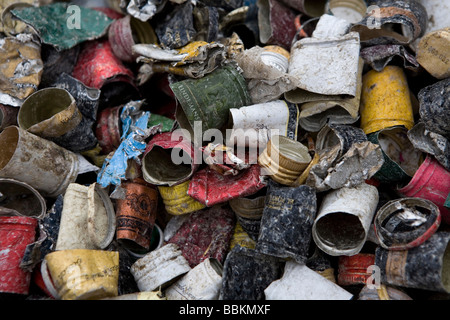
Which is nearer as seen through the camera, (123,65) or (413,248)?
(413,248)

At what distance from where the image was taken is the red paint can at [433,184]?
7.98 feet

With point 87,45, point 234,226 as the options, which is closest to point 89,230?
point 234,226

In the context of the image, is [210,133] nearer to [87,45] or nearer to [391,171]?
[391,171]

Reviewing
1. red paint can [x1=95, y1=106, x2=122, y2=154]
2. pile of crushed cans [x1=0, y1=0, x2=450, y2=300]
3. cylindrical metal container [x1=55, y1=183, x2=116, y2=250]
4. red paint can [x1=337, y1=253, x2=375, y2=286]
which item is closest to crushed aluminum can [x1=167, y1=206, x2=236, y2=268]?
pile of crushed cans [x1=0, y1=0, x2=450, y2=300]

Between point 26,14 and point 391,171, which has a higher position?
point 26,14

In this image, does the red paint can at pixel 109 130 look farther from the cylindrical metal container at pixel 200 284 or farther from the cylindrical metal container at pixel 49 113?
the cylindrical metal container at pixel 200 284

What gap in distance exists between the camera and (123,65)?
10.8ft

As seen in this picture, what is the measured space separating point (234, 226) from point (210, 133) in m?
0.63

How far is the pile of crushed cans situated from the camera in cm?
229

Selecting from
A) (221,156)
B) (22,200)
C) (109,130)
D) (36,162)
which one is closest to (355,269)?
(221,156)

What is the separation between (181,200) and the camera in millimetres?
2672

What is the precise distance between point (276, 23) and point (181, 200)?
1639 mm

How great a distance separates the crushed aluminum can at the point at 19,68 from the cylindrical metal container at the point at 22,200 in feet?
1.93
